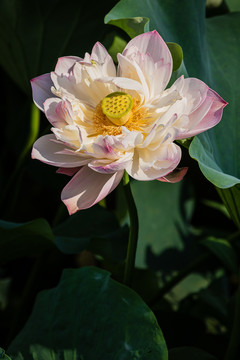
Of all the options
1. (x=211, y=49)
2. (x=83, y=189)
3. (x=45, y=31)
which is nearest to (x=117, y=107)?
(x=83, y=189)

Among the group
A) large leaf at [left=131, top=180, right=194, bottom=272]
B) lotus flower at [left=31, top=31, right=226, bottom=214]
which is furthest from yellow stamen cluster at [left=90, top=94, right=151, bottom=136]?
large leaf at [left=131, top=180, right=194, bottom=272]

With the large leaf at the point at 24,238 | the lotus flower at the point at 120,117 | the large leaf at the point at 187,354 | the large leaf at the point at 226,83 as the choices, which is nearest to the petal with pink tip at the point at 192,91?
the lotus flower at the point at 120,117

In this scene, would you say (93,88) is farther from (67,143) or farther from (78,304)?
(78,304)

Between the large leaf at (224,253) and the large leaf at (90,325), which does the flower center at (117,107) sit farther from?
the large leaf at (224,253)

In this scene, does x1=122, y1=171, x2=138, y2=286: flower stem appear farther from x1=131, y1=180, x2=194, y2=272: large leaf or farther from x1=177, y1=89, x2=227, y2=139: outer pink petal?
x1=131, y1=180, x2=194, y2=272: large leaf

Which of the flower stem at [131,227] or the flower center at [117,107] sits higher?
the flower center at [117,107]

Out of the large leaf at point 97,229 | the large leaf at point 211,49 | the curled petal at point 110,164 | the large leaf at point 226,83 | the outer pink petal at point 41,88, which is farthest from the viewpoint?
the large leaf at point 97,229

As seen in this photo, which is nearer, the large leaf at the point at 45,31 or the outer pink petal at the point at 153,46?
the outer pink petal at the point at 153,46
